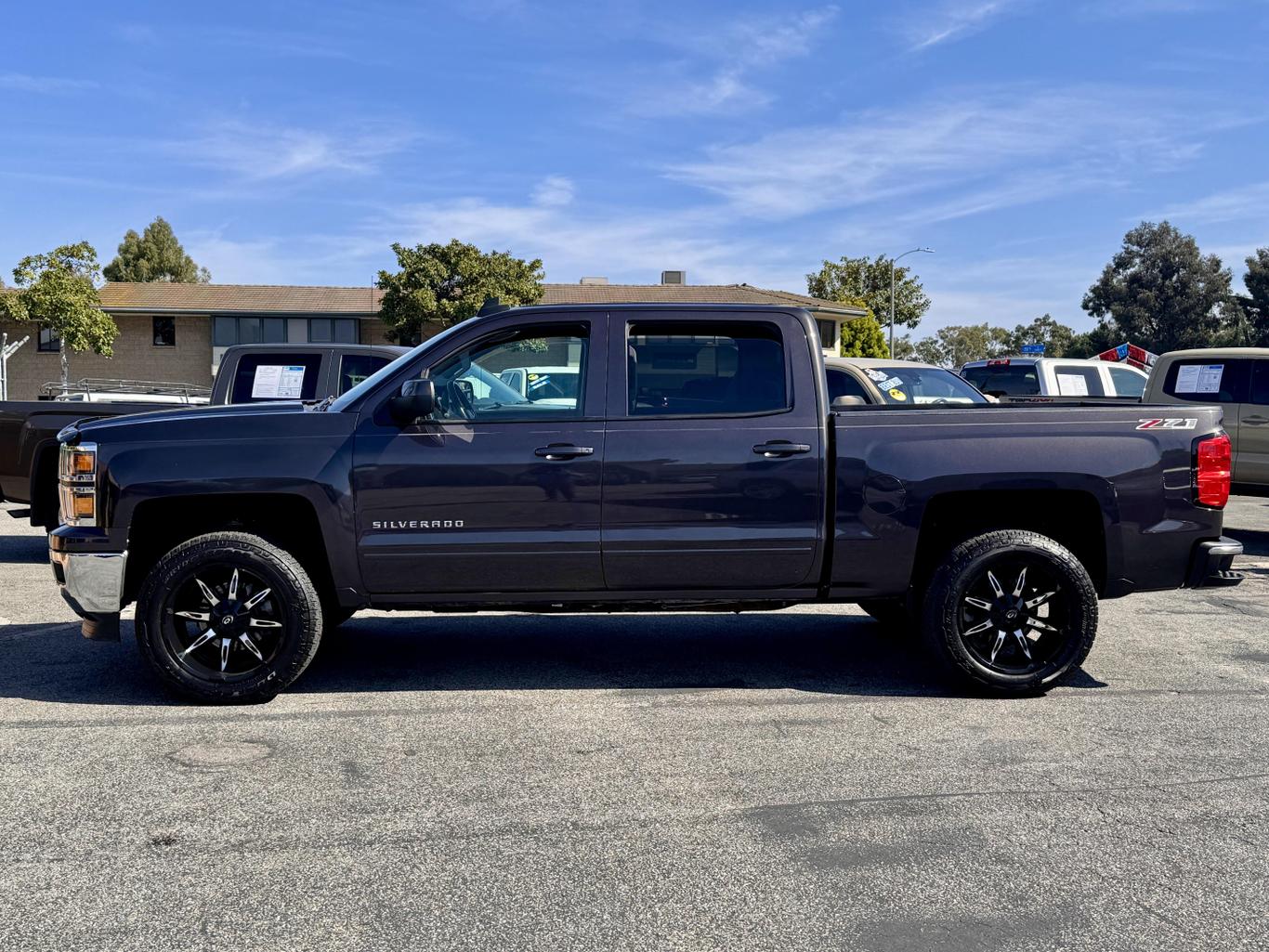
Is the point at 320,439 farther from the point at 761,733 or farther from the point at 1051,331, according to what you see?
the point at 1051,331

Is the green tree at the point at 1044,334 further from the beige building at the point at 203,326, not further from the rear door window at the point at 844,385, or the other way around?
the rear door window at the point at 844,385

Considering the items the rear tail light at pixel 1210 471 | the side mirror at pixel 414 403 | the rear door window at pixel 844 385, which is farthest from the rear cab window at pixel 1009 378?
the side mirror at pixel 414 403

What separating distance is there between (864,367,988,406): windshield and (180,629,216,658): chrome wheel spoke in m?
7.79

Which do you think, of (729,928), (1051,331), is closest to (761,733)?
(729,928)

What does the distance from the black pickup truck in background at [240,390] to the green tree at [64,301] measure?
34.4 meters

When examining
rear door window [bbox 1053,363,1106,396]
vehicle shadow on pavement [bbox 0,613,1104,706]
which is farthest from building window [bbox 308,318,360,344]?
vehicle shadow on pavement [bbox 0,613,1104,706]

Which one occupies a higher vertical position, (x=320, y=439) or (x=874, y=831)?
(x=320, y=439)

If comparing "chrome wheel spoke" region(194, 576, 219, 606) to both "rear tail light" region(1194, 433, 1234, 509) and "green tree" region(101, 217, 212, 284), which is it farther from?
"green tree" region(101, 217, 212, 284)

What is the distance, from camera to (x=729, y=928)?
329 cm

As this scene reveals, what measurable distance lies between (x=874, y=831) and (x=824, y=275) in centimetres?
5893

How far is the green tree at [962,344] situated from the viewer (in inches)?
3738

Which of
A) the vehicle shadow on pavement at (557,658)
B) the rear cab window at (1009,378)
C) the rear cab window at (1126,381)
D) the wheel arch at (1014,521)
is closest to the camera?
the wheel arch at (1014,521)

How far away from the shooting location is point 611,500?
5668mm

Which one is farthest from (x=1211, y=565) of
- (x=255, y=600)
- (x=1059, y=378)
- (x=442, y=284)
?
(x=442, y=284)
